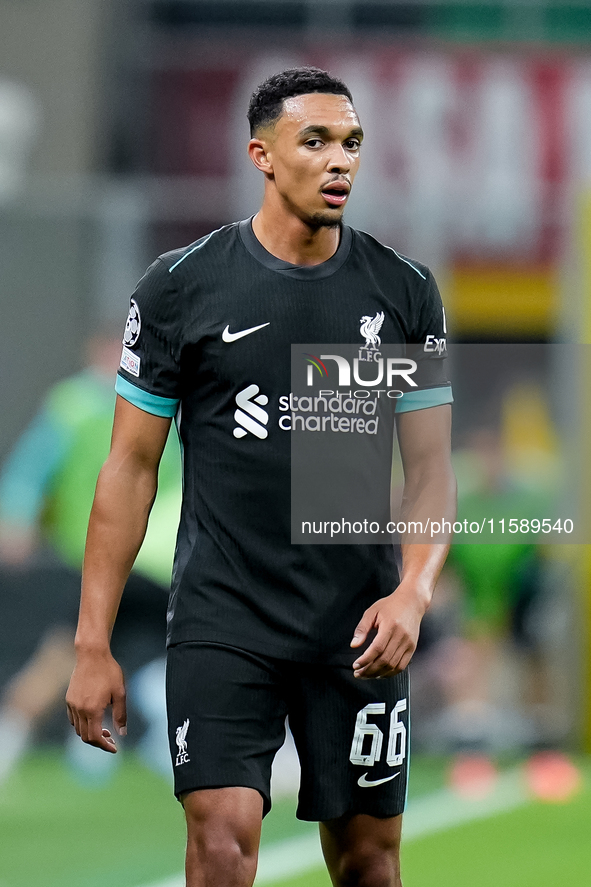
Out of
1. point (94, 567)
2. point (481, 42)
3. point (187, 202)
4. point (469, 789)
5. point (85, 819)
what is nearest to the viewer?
point (94, 567)

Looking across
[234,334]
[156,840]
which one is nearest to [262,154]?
[234,334]

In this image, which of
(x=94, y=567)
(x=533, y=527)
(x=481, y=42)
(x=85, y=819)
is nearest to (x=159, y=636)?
(x=85, y=819)

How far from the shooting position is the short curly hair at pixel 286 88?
159 inches

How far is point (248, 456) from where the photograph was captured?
4.05 meters

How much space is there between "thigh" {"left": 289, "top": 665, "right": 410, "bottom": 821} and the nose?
4.11 feet

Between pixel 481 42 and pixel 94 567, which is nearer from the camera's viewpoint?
pixel 94 567

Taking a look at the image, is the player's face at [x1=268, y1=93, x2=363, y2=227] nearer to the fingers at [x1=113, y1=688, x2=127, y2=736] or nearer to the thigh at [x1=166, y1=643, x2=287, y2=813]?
the thigh at [x1=166, y1=643, x2=287, y2=813]

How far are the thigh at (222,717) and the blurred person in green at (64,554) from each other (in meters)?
4.14

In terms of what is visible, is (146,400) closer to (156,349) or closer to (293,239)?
(156,349)

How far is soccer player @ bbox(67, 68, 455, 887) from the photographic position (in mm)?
3992

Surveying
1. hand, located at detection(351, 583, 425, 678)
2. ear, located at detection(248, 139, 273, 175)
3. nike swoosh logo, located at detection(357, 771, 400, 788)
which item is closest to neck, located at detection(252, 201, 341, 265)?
ear, located at detection(248, 139, 273, 175)

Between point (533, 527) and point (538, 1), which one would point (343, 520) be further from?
point (538, 1)

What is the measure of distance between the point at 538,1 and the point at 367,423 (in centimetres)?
1285

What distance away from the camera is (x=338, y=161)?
3973 millimetres
